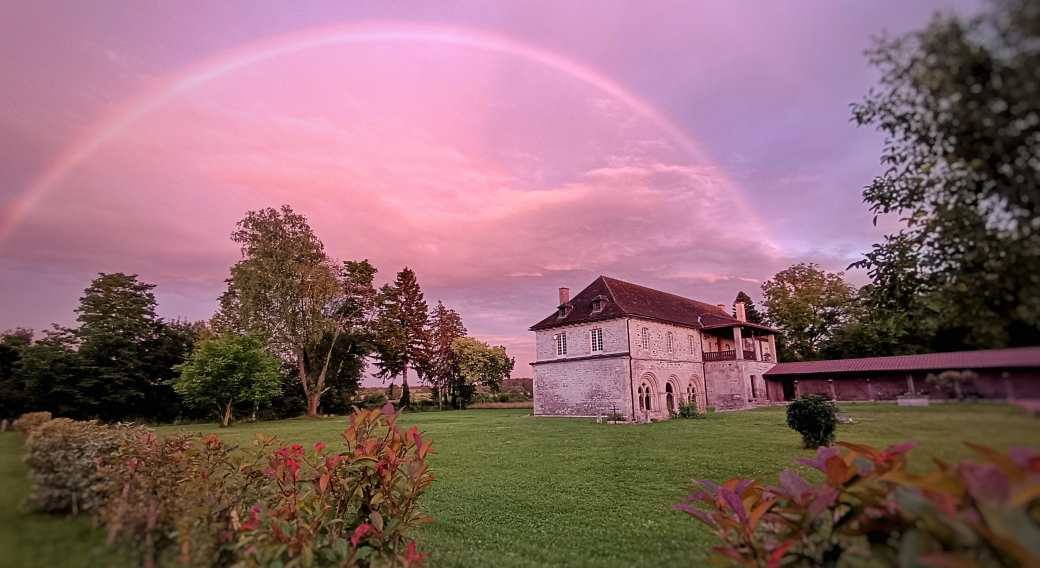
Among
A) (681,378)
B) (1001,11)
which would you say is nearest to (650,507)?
(1001,11)

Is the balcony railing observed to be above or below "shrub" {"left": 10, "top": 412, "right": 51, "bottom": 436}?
above

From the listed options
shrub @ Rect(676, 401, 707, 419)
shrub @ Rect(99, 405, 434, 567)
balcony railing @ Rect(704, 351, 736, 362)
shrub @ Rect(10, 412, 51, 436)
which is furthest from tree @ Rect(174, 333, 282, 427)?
balcony railing @ Rect(704, 351, 736, 362)

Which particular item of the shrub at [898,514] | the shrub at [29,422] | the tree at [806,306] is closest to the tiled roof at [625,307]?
the tree at [806,306]

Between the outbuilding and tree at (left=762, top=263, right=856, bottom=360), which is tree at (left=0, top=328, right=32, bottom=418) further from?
tree at (left=762, top=263, right=856, bottom=360)

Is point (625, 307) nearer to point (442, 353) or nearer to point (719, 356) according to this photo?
point (719, 356)

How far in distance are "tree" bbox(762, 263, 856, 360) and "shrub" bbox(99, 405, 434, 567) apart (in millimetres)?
3867

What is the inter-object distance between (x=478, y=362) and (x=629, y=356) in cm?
2506

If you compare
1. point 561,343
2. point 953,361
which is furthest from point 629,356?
point 953,361

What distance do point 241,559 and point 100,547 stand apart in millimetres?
836

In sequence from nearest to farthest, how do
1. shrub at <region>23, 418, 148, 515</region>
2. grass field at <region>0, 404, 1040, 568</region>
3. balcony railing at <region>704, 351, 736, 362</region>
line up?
grass field at <region>0, 404, 1040, 568</region>, shrub at <region>23, 418, 148, 515</region>, balcony railing at <region>704, 351, 736, 362</region>

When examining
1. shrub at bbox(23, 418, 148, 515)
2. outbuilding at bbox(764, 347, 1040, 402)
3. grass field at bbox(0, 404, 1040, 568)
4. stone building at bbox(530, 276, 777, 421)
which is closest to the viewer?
outbuilding at bbox(764, 347, 1040, 402)

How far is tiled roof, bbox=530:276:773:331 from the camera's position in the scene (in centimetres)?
2769

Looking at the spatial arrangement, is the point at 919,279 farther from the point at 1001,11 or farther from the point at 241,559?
the point at 241,559

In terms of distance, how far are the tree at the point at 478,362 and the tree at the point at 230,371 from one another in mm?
28226
